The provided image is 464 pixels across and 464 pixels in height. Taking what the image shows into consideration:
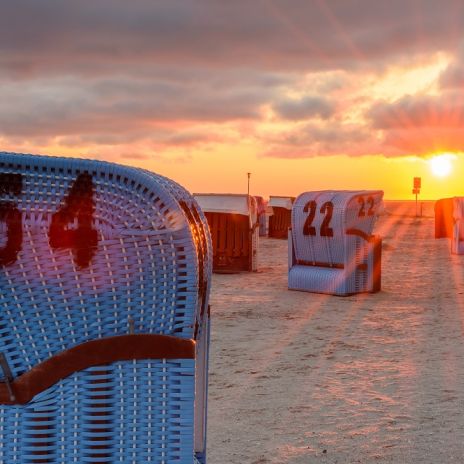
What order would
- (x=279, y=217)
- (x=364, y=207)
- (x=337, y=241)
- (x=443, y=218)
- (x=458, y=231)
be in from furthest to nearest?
(x=279, y=217) < (x=443, y=218) < (x=458, y=231) < (x=364, y=207) < (x=337, y=241)

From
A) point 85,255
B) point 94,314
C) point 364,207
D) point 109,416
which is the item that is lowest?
A: point 109,416

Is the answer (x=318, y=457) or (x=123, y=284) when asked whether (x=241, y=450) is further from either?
(x=123, y=284)

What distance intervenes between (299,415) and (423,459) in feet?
3.93

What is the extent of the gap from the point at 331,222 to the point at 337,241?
351mm

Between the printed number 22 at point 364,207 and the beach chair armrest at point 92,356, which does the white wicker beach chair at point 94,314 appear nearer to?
the beach chair armrest at point 92,356

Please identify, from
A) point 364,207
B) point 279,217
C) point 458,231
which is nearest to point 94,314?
point 364,207

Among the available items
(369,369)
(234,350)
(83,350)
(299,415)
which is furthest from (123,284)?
(234,350)

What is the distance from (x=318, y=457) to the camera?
478 centimetres

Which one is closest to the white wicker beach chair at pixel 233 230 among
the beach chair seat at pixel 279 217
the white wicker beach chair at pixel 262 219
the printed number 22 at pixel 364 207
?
the printed number 22 at pixel 364 207

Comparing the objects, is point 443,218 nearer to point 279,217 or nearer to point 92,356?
point 279,217

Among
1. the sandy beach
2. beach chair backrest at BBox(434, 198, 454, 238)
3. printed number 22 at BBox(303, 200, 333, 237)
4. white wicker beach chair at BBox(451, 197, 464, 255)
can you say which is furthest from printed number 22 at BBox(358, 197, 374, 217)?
beach chair backrest at BBox(434, 198, 454, 238)

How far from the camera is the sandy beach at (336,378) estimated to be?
5.02 meters

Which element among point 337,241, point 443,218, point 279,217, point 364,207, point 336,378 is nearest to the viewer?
point 336,378

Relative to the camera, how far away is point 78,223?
198 cm
